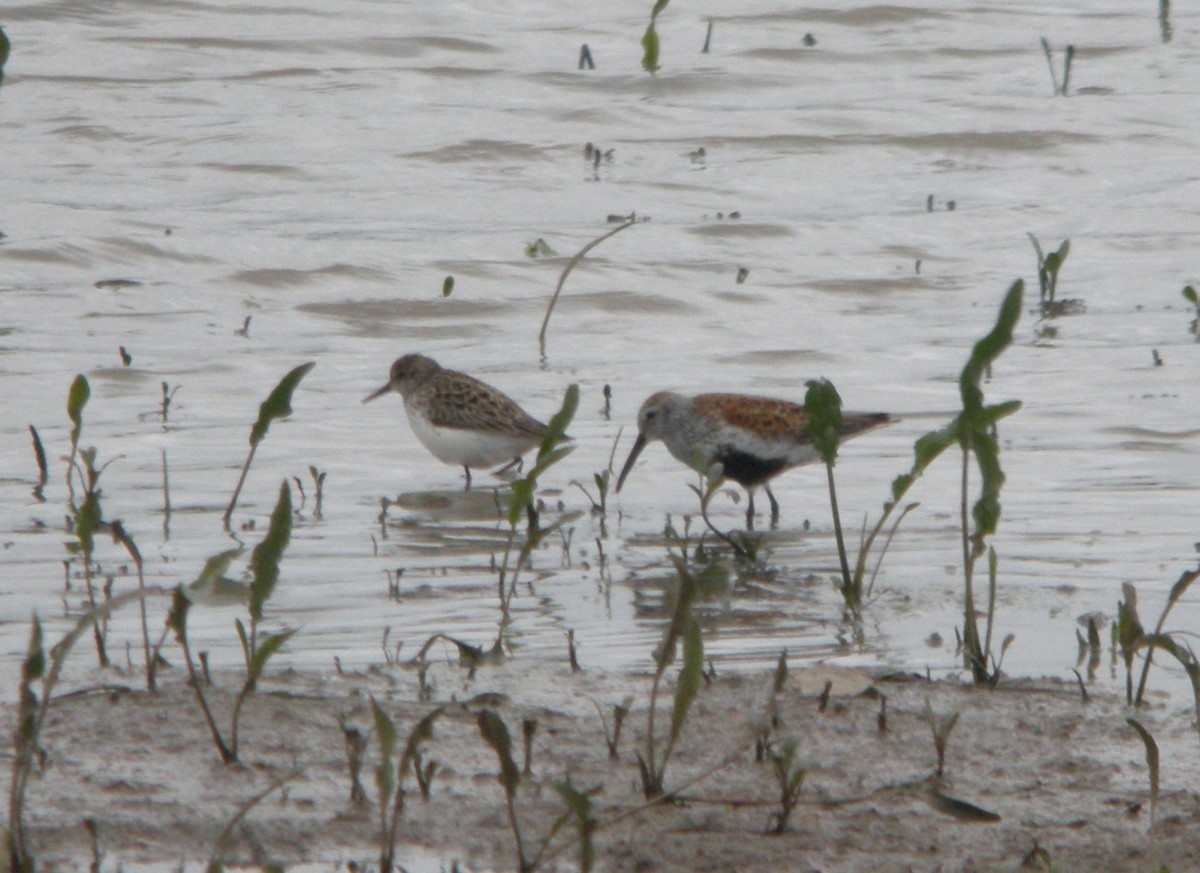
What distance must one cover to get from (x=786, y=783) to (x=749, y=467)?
405 centimetres

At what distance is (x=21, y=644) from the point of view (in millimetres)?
5223

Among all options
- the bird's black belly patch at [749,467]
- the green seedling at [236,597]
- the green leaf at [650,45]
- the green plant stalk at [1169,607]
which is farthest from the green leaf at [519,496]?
the green leaf at [650,45]

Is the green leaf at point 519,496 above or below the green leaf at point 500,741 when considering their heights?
above

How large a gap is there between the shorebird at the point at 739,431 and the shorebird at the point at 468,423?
535 millimetres

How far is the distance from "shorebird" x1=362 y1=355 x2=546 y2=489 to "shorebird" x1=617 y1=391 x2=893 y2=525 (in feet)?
1.76

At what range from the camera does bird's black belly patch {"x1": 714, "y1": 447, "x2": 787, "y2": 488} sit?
25.2ft

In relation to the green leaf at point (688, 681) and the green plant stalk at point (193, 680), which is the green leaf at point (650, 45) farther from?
the green leaf at point (688, 681)

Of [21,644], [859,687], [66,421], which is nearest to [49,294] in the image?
[66,421]

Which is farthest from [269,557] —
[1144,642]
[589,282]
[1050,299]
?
[589,282]

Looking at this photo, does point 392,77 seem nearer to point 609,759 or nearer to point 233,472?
point 233,472

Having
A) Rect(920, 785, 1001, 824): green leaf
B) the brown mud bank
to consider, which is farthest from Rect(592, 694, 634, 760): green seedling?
Rect(920, 785, 1001, 824): green leaf

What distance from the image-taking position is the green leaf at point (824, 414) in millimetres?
5215

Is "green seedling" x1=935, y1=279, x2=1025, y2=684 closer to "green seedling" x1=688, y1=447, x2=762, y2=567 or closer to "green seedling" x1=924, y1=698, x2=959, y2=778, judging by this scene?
"green seedling" x1=924, y1=698, x2=959, y2=778

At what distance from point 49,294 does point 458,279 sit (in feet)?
7.31
